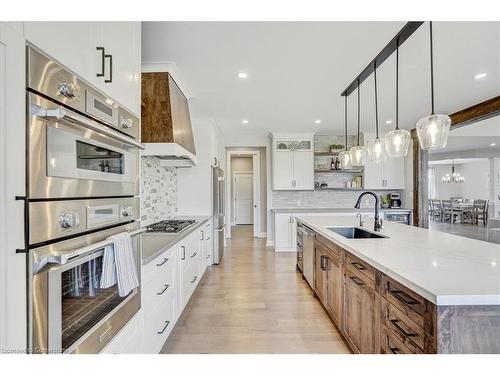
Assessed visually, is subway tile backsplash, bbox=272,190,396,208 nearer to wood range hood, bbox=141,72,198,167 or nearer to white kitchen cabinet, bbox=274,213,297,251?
white kitchen cabinet, bbox=274,213,297,251

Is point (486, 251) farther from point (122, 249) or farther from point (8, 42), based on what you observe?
point (8, 42)

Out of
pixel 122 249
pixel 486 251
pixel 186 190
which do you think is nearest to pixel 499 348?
pixel 486 251

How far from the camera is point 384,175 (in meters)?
6.02

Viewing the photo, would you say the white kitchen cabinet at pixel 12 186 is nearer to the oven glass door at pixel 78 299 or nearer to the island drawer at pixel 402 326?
the oven glass door at pixel 78 299

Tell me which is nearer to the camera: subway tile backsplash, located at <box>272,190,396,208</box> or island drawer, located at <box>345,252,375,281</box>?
island drawer, located at <box>345,252,375,281</box>

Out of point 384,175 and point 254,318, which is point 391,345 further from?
point 384,175

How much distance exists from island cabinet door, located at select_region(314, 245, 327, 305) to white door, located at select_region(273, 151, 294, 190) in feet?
9.99

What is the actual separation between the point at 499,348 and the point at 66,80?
201cm

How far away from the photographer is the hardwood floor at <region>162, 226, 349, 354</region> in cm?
217

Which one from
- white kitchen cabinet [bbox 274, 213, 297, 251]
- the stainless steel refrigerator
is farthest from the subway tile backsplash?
the stainless steel refrigerator

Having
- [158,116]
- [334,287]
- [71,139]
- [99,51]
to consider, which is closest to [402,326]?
[334,287]

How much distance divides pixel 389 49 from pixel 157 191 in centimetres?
299

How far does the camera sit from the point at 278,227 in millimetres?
5609

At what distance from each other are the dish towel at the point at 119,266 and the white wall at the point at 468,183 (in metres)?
10.8
